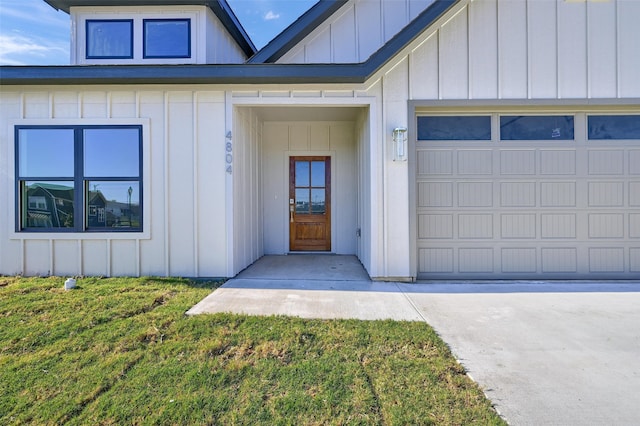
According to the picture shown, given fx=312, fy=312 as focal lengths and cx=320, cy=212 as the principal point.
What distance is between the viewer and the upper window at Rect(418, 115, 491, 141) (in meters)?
5.29

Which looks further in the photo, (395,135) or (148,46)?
(148,46)

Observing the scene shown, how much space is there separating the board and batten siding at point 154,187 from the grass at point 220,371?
61.4 inches

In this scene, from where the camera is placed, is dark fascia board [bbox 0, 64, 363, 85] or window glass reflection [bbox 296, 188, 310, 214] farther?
window glass reflection [bbox 296, 188, 310, 214]

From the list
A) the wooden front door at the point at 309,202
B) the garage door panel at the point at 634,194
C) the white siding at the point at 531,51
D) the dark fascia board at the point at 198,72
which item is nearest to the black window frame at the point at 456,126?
the white siding at the point at 531,51

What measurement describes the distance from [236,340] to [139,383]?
87cm

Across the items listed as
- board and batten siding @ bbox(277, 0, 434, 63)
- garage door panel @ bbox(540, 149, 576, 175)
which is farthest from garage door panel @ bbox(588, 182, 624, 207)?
board and batten siding @ bbox(277, 0, 434, 63)

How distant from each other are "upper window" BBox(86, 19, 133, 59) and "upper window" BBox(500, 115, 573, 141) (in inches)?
289

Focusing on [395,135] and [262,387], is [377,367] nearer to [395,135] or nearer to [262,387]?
[262,387]

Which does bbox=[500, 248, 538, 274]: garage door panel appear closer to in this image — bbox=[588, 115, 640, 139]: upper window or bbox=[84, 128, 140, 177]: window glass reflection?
bbox=[588, 115, 640, 139]: upper window

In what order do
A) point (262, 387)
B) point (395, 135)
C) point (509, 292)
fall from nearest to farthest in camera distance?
point (262, 387) < point (509, 292) < point (395, 135)

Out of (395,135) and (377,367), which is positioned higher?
Answer: (395,135)

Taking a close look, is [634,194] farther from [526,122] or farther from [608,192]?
[526,122]

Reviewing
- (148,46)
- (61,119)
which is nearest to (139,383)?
(61,119)

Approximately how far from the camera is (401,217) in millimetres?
5176
